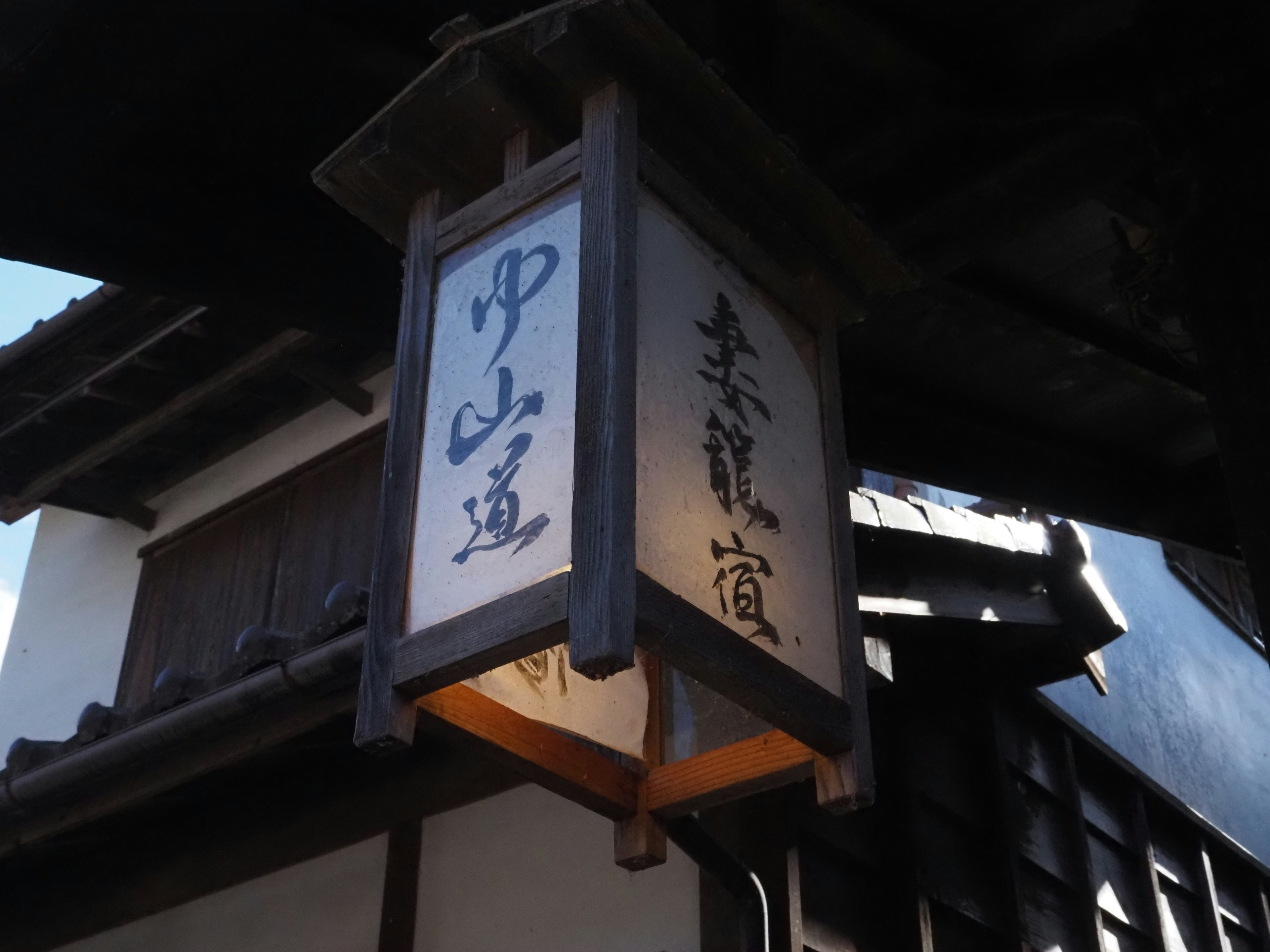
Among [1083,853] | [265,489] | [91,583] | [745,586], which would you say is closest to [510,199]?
[745,586]

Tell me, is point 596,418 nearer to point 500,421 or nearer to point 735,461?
point 500,421

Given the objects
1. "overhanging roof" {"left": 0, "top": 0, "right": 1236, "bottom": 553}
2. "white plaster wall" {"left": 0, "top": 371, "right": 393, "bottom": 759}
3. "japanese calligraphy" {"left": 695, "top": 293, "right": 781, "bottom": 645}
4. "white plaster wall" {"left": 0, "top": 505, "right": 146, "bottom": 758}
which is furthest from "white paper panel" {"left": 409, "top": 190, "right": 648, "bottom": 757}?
"white plaster wall" {"left": 0, "top": 505, "right": 146, "bottom": 758}

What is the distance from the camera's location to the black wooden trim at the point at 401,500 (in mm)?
3240

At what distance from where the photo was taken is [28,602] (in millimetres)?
11789

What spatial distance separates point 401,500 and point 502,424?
374mm

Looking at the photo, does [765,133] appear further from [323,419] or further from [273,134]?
[323,419]

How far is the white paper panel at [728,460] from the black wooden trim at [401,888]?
4208 millimetres

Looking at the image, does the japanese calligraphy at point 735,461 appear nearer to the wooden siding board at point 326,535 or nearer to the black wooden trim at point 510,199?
the black wooden trim at point 510,199

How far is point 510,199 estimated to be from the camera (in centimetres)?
380

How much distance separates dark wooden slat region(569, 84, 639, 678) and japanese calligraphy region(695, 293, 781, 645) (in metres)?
0.35

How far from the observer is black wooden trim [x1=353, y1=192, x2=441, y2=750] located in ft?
10.6

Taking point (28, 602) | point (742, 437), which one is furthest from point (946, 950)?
point (28, 602)

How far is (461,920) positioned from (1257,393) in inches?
196

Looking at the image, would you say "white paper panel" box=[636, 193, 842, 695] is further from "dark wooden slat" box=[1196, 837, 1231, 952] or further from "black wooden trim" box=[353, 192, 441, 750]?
"dark wooden slat" box=[1196, 837, 1231, 952]
